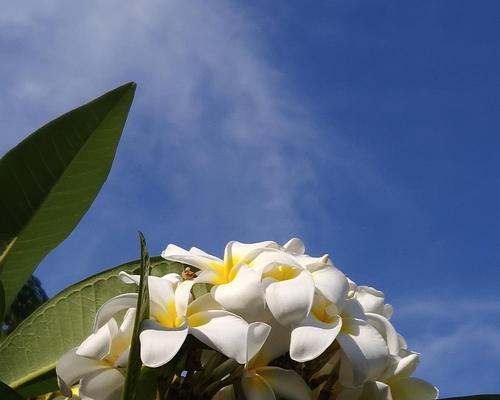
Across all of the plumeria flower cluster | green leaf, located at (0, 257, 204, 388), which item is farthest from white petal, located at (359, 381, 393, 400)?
green leaf, located at (0, 257, 204, 388)

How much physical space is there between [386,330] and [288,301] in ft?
0.38

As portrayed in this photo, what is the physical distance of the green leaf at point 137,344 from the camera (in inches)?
20.6

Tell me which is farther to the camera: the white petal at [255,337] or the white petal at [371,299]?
the white petal at [371,299]

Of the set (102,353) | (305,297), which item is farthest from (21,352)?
(305,297)

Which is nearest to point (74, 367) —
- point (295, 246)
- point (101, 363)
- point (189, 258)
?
point (101, 363)

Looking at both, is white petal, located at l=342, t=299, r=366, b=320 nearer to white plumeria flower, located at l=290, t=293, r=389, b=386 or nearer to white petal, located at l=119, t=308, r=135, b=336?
white plumeria flower, located at l=290, t=293, r=389, b=386

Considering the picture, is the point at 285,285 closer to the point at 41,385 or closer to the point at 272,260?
the point at 272,260

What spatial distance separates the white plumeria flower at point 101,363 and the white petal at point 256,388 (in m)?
0.09


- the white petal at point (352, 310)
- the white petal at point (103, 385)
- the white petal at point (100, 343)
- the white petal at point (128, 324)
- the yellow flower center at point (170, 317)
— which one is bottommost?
the white petal at point (103, 385)

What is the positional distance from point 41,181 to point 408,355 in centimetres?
33

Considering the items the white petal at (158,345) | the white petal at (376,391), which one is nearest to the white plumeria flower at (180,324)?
the white petal at (158,345)

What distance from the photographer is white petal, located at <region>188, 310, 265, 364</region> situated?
550mm

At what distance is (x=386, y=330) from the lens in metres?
0.66

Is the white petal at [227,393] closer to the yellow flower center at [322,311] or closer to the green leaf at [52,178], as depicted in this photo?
the yellow flower center at [322,311]
